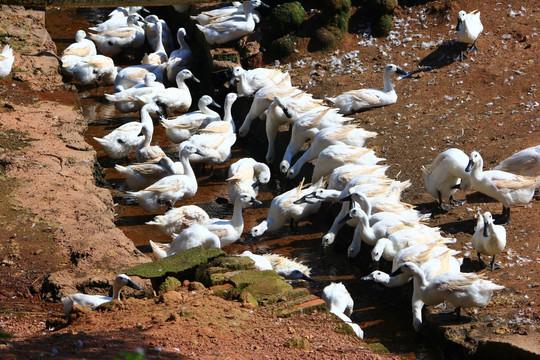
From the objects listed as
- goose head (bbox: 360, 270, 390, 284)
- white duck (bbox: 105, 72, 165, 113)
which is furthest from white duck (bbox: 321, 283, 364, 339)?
white duck (bbox: 105, 72, 165, 113)

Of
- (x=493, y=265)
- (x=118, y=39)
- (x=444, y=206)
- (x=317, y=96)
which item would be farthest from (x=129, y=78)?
(x=493, y=265)

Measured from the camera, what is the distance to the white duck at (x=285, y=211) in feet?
Answer: 29.7

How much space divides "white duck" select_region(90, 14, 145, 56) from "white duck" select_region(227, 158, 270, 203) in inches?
233

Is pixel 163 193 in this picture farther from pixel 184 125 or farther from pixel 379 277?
pixel 379 277

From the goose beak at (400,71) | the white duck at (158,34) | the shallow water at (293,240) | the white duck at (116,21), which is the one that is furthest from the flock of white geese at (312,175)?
the white duck at (116,21)

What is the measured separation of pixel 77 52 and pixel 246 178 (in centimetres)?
543

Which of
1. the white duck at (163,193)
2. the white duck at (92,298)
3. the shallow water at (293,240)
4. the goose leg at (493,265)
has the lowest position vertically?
the shallow water at (293,240)

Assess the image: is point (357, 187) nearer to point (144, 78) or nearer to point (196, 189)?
point (196, 189)

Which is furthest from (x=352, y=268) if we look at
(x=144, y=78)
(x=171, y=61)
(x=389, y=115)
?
(x=171, y=61)

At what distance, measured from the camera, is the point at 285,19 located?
13266mm

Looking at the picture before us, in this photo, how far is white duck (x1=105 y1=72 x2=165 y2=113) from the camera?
1214 cm

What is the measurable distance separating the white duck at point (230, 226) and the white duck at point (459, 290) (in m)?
2.45

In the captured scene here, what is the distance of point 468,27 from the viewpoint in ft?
39.9

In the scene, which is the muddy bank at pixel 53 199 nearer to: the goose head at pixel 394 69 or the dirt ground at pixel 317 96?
the dirt ground at pixel 317 96
